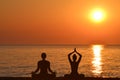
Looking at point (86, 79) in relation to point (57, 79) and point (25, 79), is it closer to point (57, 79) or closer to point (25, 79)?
point (57, 79)

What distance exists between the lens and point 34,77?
1438 cm

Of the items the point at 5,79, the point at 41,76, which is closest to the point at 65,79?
the point at 41,76

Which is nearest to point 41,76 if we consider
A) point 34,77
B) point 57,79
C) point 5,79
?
point 34,77

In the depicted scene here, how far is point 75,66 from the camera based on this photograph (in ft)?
50.3

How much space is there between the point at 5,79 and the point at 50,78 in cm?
279

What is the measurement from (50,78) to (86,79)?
6.47 feet

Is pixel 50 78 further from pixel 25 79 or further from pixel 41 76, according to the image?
pixel 25 79

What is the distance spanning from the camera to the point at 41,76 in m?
14.3

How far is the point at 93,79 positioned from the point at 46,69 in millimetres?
2437

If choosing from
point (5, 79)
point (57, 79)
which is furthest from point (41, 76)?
point (5, 79)

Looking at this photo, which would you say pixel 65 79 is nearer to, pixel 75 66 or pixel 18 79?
pixel 75 66

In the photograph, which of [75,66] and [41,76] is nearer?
[41,76]

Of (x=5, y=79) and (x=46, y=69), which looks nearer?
(x=46, y=69)

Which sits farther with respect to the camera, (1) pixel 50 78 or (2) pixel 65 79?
(2) pixel 65 79
